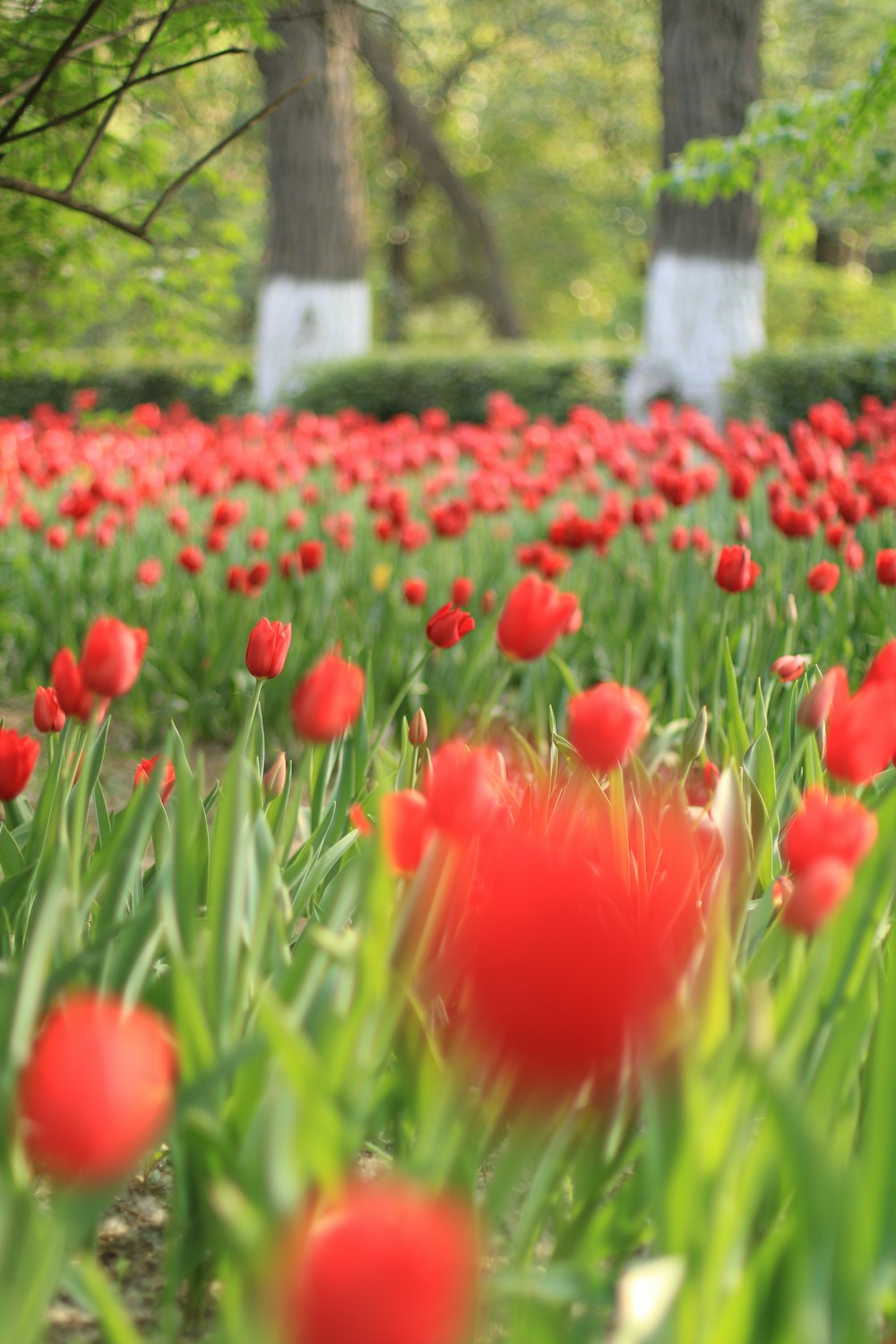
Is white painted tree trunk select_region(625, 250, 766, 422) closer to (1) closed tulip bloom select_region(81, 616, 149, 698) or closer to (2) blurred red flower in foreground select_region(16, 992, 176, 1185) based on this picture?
(1) closed tulip bloom select_region(81, 616, 149, 698)

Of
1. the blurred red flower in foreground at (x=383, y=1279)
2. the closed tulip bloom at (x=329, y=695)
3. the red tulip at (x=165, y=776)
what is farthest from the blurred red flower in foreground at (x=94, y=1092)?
the red tulip at (x=165, y=776)

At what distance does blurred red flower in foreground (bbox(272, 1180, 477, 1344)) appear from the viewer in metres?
0.53

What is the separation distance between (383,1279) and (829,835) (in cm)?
55

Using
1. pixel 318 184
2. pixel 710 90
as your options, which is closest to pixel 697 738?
pixel 710 90

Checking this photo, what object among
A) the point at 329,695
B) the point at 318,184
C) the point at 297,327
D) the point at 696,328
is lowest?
the point at 329,695

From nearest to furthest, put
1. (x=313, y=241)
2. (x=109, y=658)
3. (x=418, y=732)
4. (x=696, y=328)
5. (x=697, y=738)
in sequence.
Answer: (x=109, y=658)
(x=418, y=732)
(x=697, y=738)
(x=696, y=328)
(x=313, y=241)

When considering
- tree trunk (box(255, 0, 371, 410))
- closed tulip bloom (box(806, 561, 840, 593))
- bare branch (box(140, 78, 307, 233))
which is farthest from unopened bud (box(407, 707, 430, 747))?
tree trunk (box(255, 0, 371, 410))

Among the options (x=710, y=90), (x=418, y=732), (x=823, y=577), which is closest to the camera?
(x=418, y=732)

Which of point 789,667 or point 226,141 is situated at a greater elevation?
point 226,141

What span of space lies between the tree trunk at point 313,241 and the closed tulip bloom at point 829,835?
1118cm

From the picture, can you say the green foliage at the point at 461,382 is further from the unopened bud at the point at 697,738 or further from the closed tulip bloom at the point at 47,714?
the closed tulip bloom at the point at 47,714

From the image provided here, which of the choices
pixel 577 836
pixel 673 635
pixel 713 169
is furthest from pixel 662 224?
pixel 577 836

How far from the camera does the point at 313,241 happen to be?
11.9m

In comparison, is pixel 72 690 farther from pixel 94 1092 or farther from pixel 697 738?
pixel 697 738
